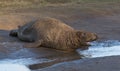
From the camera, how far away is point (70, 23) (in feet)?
53.8

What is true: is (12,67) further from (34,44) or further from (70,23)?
(70,23)

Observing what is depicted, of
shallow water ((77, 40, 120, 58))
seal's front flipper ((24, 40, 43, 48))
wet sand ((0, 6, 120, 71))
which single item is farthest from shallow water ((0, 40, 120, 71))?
seal's front flipper ((24, 40, 43, 48))

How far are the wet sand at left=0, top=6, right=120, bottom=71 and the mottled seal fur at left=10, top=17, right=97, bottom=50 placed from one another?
34 cm

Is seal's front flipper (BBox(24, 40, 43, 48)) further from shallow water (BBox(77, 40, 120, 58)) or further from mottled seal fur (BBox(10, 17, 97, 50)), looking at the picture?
shallow water (BBox(77, 40, 120, 58))

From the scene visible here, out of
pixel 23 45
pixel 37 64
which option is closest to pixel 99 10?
pixel 23 45

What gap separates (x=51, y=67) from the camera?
8672 mm

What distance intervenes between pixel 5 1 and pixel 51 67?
1288 cm

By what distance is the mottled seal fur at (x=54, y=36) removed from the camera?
11453 millimetres

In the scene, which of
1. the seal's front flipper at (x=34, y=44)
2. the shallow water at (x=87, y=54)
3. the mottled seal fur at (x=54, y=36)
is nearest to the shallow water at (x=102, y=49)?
the shallow water at (x=87, y=54)

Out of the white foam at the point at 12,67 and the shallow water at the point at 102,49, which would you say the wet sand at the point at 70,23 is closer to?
the white foam at the point at 12,67

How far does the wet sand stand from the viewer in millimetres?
8812

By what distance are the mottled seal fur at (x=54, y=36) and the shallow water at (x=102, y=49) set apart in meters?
0.28

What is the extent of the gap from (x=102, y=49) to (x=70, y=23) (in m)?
5.26

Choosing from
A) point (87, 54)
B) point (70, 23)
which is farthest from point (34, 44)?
point (70, 23)
